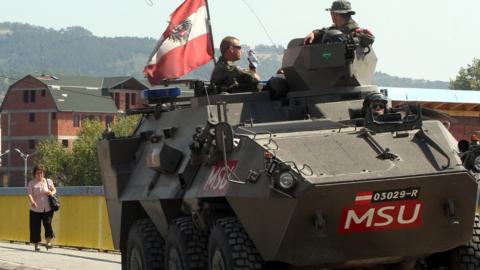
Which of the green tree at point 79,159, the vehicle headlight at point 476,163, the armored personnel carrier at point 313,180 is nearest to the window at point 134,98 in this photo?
the green tree at point 79,159

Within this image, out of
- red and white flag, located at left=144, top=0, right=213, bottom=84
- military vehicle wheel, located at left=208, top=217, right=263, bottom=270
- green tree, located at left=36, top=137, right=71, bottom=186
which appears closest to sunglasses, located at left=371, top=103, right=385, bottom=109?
military vehicle wheel, located at left=208, top=217, right=263, bottom=270

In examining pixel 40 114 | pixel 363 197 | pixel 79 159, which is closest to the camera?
pixel 363 197

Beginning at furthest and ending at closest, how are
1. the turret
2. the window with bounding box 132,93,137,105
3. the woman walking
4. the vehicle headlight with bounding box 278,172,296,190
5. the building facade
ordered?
1. the window with bounding box 132,93,137,105
2. the building facade
3. the woman walking
4. the turret
5. the vehicle headlight with bounding box 278,172,296,190

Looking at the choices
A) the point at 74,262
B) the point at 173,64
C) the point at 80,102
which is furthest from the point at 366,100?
the point at 80,102

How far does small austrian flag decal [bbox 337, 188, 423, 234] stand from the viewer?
12.4m

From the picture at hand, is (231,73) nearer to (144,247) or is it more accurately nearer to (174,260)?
(144,247)

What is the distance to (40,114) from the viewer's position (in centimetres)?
14888

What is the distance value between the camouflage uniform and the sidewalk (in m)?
4.95

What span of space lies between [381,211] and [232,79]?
12.2ft

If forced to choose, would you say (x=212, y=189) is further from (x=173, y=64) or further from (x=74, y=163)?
(x=74, y=163)

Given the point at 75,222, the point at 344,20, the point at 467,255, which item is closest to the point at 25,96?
the point at 75,222

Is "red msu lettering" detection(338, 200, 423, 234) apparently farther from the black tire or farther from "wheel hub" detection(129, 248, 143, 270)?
"wheel hub" detection(129, 248, 143, 270)

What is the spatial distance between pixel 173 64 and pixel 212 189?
6.09m

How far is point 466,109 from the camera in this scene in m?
39.7
